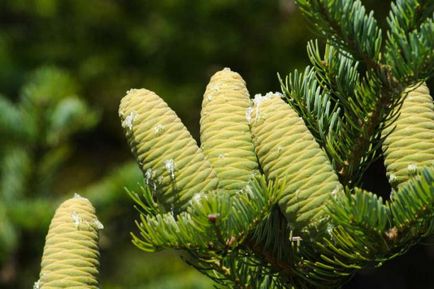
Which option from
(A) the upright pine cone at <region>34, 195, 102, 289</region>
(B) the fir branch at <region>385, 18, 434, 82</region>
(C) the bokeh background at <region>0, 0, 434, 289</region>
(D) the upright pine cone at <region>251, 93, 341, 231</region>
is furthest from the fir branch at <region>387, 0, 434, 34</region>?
(C) the bokeh background at <region>0, 0, 434, 289</region>

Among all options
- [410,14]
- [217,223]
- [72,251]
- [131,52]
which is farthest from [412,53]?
[131,52]

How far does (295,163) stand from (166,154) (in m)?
0.10

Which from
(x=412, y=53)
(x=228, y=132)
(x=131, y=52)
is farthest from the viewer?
(x=131, y=52)

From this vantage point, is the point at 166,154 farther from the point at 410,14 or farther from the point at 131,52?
the point at 131,52

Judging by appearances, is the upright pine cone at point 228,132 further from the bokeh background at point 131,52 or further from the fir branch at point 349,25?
the bokeh background at point 131,52

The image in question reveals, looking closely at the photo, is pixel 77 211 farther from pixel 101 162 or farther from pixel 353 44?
pixel 101 162

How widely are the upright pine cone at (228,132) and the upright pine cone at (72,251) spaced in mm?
121

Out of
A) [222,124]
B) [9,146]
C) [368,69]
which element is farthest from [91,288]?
[9,146]

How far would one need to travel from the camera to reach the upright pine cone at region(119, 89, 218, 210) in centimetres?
71

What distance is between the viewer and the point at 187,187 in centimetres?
71

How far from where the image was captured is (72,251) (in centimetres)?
75

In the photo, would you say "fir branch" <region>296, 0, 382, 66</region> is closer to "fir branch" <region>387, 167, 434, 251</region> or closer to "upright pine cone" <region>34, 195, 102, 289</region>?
"fir branch" <region>387, 167, 434, 251</region>

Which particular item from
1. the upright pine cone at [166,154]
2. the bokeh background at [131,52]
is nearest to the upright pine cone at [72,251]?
the upright pine cone at [166,154]

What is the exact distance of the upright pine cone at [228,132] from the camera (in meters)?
0.72
